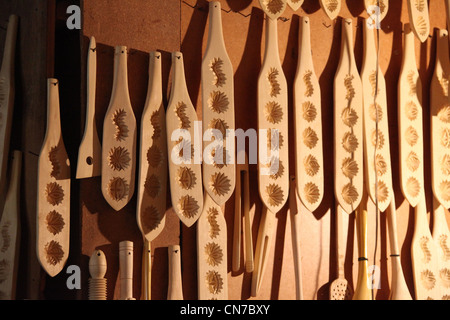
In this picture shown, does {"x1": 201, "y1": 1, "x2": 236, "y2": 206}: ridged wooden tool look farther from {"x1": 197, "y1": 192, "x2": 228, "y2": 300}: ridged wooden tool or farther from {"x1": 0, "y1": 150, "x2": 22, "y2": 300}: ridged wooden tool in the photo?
{"x1": 0, "y1": 150, "x2": 22, "y2": 300}: ridged wooden tool

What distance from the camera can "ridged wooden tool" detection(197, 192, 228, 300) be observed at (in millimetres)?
2139

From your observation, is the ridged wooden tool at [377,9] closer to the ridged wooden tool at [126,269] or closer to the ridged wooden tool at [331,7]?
the ridged wooden tool at [331,7]

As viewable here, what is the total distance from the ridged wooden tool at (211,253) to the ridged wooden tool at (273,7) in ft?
1.81

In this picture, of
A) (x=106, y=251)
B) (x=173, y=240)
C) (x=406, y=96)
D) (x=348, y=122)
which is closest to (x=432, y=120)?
(x=406, y=96)

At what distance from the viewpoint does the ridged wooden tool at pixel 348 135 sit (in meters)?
2.30

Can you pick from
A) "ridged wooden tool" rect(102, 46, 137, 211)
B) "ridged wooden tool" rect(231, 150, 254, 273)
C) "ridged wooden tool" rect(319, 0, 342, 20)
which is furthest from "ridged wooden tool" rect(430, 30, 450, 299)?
"ridged wooden tool" rect(102, 46, 137, 211)

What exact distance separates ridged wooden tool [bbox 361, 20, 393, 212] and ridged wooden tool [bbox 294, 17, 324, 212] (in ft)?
0.53

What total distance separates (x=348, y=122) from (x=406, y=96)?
25cm

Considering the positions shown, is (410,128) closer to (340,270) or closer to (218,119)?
(340,270)

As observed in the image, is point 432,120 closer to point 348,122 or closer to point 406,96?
point 406,96

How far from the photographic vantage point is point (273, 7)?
233 cm

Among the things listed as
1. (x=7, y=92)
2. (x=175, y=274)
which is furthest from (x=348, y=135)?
(x=7, y=92)

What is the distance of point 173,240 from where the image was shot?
2160mm

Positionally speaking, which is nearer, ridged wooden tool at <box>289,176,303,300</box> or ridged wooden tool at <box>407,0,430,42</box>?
ridged wooden tool at <box>289,176,303,300</box>
